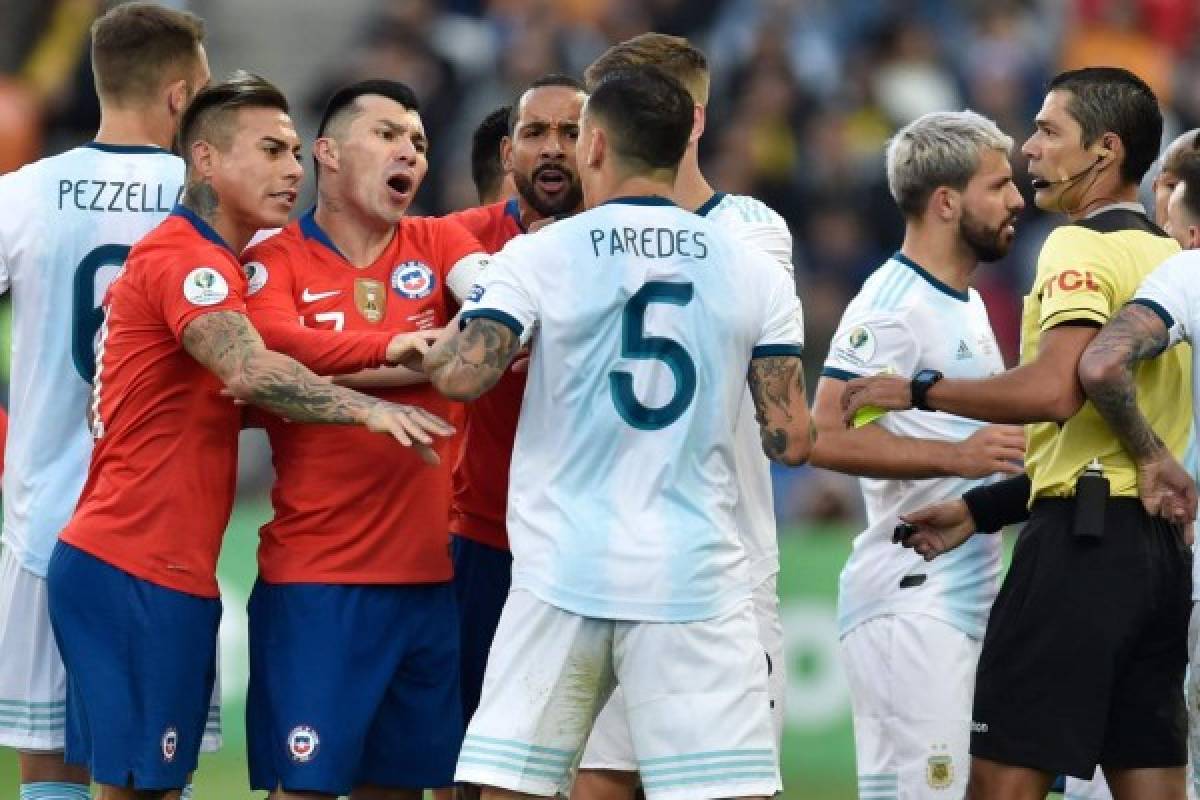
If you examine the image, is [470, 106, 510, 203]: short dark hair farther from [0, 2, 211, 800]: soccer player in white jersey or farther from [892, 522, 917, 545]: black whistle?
[892, 522, 917, 545]: black whistle

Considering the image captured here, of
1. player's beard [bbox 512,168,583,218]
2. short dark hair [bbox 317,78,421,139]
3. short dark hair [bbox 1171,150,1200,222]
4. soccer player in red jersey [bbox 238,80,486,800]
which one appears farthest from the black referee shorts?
short dark hair [bbox 317,78,421,139]

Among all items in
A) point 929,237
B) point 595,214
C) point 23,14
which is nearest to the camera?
point 595,214

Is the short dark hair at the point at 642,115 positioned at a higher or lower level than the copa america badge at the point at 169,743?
higher

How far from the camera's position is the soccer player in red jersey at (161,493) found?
633 cm

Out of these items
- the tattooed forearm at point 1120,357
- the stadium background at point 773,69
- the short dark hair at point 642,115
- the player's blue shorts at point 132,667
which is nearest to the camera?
the short dark hair at point 642,115

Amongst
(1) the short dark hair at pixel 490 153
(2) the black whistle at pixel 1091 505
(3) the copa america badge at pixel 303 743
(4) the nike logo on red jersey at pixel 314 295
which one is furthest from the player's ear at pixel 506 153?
(2) the black whistle at pixel 1091 505

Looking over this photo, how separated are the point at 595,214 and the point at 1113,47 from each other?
10.7 m

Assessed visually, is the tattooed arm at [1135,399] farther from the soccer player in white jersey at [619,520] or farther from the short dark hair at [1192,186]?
the soccer player in white jersey at [619,520]

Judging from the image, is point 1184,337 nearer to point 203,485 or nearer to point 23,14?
point 203,485

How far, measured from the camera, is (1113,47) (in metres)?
16.0

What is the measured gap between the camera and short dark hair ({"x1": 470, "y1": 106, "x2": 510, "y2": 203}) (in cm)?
798

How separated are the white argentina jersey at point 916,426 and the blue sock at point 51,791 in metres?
2.47

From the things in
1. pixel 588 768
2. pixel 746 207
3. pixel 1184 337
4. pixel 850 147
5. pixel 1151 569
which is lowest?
pixel 588 768

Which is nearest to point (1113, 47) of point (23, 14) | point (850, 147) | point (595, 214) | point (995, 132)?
point (850, 147)
